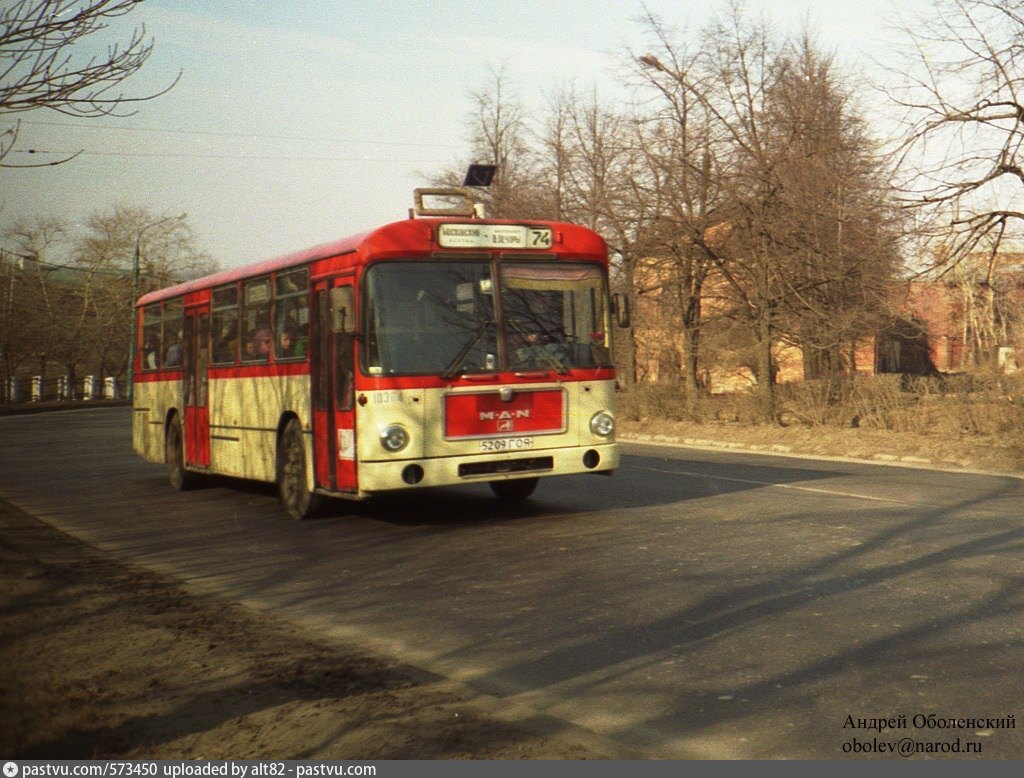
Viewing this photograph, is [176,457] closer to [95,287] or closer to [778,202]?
[778,202]

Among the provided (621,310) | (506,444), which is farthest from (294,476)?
(621,310)

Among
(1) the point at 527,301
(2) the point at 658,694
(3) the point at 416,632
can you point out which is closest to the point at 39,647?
(3) the point at 416,632

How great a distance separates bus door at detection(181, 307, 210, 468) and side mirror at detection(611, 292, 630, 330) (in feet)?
21.0

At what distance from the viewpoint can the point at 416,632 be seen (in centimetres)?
827

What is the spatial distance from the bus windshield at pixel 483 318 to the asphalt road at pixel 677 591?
1.76m

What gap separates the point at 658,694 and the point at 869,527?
6.35 metres

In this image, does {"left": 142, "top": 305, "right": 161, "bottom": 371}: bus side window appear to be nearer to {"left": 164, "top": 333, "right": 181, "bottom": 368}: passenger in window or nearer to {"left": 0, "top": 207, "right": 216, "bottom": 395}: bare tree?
{"left": 164, "top": 333, "right": 181, "bottom": 368}: passenger in window

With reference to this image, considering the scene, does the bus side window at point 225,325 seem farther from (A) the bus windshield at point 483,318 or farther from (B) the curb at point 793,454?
(B) the curb at point 793,454

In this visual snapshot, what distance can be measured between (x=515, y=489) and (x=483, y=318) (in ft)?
10.4

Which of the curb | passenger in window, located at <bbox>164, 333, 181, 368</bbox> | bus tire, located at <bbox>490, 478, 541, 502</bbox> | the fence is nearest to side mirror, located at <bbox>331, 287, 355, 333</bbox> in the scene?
bus tire, located at <bbox>490, 478, 541, 502</bbox>

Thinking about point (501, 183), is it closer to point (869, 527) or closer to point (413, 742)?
point (869, 527)

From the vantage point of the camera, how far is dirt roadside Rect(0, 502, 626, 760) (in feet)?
17.5

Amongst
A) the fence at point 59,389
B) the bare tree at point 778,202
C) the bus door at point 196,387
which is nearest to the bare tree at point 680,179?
the bare tree at point 778,202

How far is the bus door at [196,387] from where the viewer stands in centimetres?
1802
